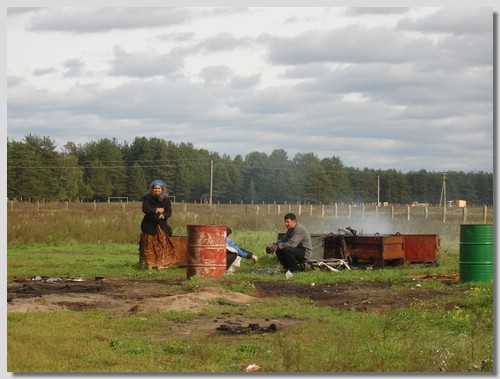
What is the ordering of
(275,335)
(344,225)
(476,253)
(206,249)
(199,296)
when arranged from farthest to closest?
(344,225), (206,249), (476,253), (199,296), (275,335)

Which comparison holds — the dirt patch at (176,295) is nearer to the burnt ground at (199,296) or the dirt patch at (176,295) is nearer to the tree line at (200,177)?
the burnt ground at (199,296)

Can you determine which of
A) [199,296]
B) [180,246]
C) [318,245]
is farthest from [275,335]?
[318,245]

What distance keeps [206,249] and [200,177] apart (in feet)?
177

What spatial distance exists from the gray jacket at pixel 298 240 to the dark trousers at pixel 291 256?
0.24 ft

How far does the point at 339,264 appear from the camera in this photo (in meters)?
18.8

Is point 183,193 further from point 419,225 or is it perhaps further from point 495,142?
point 495,142

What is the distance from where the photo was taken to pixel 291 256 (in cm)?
1794

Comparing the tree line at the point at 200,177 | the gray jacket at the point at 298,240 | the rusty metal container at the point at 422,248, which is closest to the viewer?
the gray jacket at the point at 298,240

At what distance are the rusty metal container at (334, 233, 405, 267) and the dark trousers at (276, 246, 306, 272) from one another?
190 centimetres

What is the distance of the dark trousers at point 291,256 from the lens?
17859 millimetres

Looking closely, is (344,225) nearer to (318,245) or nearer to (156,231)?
(318,245)

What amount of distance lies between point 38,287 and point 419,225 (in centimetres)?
1818

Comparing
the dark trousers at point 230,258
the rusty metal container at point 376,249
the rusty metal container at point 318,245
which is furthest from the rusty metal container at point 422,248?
the dark trousers at point 230,258

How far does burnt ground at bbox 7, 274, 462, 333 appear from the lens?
12391 mm
